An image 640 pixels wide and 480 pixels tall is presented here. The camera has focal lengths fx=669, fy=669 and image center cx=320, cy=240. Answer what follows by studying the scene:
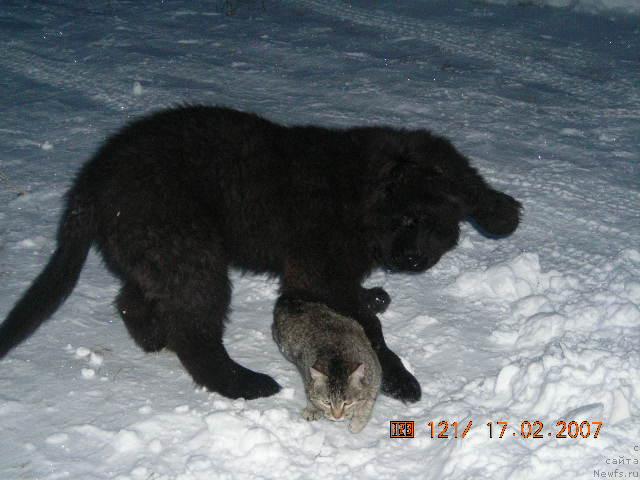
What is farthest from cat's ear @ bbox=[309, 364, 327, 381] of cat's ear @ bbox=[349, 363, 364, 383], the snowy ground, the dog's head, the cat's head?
the dog's head

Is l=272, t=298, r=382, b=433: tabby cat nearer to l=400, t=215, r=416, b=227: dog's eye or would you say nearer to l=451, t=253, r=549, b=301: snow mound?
l=400, t=215, r=416, b=227: dog's eye

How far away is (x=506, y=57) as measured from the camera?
8305 millimetres

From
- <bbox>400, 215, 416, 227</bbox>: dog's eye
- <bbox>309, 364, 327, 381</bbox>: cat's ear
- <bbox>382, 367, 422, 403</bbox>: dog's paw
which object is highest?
<bbox>400, 215, 416, 227</bbox>: dog's eye

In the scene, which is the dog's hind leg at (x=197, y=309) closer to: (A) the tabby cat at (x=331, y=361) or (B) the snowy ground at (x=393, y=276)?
(B) the snowy ground at (x=393, y=276)

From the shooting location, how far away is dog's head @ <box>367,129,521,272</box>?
3857 mm

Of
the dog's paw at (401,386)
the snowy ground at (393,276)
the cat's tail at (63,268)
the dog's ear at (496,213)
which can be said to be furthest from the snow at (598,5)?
the cat's tail at (63,268)

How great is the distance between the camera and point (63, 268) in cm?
363

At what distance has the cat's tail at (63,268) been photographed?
3521 millimetres

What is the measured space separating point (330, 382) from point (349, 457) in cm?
36

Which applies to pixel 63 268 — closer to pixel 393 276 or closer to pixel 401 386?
pixel 401 386

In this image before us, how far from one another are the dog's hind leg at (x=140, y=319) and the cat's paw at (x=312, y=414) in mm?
913

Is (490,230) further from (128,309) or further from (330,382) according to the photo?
(128,309)

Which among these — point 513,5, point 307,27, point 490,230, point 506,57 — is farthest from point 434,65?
point 490,230

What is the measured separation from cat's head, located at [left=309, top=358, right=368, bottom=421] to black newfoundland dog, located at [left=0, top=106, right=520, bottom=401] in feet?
0.99
